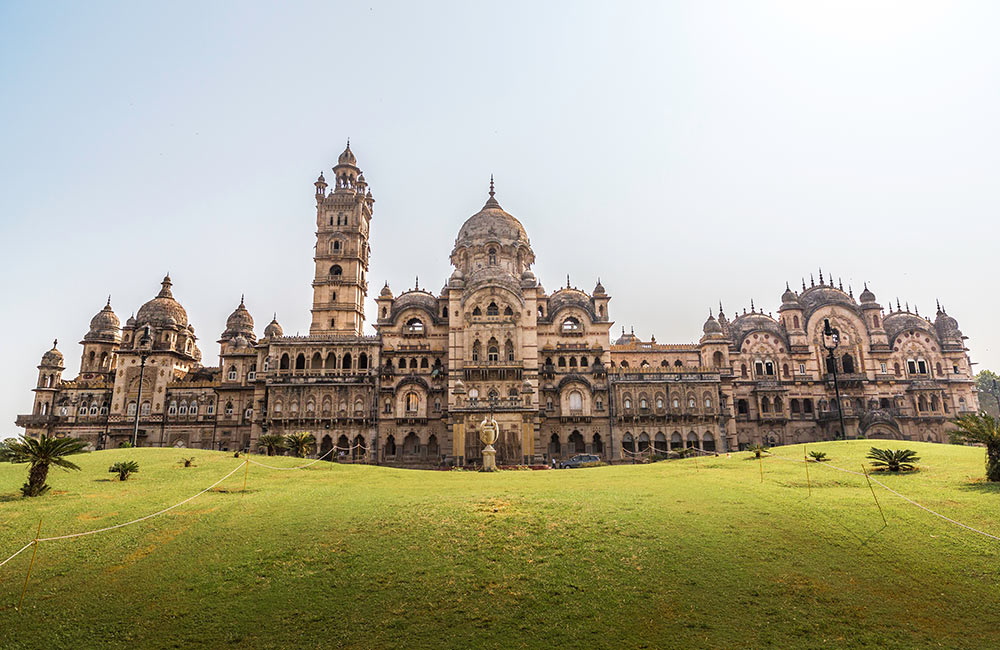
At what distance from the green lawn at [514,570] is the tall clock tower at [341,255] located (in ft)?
122

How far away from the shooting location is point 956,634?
32.2ft

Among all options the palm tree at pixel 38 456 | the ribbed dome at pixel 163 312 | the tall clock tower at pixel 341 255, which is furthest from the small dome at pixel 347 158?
the palm tree at pixel 38 456

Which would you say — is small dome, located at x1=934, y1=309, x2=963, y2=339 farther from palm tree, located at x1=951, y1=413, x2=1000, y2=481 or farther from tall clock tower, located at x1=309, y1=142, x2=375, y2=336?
tall clock tower, located at x1=309, y1=142, x2=375, y2=336

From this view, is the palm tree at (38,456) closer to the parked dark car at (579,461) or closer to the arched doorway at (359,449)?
the parked dark car at (579,461)

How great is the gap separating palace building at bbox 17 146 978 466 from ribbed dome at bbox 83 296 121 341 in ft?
0.88

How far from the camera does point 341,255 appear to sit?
57.3m

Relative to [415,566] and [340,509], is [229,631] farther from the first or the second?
[340,509]

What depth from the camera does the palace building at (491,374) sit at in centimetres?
4803

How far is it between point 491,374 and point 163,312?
1403 inches

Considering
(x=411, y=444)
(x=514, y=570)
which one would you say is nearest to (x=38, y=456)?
(x=514, y=570)

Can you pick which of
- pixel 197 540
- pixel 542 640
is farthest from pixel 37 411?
pixel 542 640

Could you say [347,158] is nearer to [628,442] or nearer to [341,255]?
[341,255]

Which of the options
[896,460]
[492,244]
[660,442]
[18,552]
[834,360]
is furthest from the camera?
Answer: [492,244]

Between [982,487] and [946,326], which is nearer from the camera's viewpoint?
[982,487]
